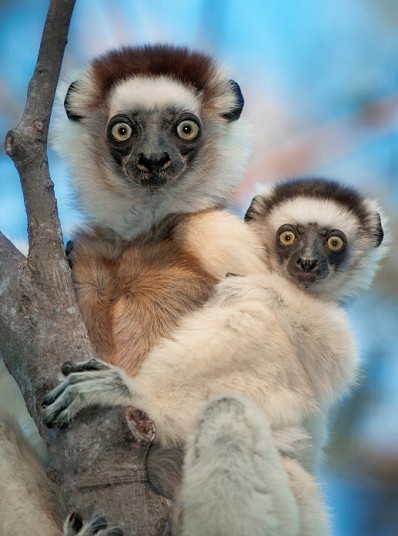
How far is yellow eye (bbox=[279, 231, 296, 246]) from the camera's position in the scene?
4684 millimetres

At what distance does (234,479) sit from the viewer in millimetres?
3098

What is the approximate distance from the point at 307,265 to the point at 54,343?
1725 millimetres

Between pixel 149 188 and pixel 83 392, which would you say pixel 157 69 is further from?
pixel 83 392

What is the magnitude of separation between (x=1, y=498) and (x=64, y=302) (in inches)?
33.9

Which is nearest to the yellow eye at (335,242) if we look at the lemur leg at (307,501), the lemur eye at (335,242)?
the lemur eye at (335,242)

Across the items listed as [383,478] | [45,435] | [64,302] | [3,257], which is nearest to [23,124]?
[3,257]

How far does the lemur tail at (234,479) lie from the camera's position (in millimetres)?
3066

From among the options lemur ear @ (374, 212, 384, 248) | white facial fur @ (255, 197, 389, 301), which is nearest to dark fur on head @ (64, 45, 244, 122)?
white facial fur @ (255, 197, 389, 301)

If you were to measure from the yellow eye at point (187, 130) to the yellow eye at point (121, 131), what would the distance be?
27cm

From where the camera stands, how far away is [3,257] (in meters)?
3.47

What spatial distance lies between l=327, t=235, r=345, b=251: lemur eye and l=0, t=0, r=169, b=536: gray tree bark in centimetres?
197

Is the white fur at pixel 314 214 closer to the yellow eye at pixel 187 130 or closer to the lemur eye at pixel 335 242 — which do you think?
the lemur eye at pixel 335 242

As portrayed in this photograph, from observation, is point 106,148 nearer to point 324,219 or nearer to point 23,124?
point 23,124

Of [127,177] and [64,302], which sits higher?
[127,177]
